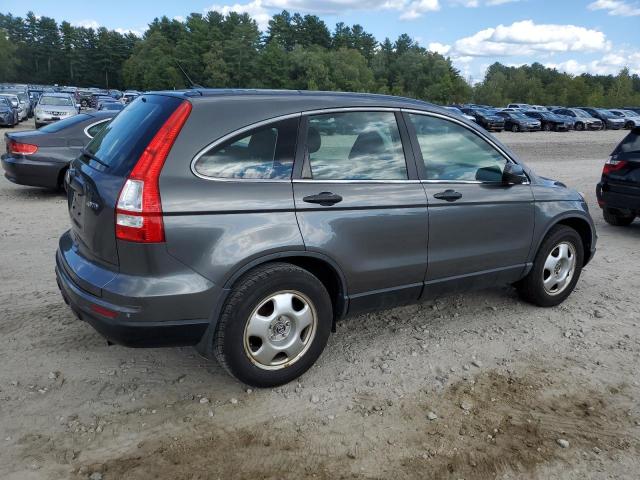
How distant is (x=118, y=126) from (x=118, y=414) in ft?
5.85

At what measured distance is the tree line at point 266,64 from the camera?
9450cm

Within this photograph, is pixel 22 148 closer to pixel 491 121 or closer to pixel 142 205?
pixel 142 205

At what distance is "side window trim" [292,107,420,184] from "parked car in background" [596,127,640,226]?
16.5 feet

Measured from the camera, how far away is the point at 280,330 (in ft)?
11.3

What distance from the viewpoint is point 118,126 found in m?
3.59

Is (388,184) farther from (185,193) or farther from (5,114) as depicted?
(5,114)

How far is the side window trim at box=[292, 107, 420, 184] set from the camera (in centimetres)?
343

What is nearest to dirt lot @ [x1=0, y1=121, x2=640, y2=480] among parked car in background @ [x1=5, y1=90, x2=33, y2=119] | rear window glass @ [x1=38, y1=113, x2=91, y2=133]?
rear window glass @ [x1=38, y1=113, x2=91, y2=133]

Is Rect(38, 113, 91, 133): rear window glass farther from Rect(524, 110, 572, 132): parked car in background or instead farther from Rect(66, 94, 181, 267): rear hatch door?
Rect(524, 110, 572, 132): parked car in background

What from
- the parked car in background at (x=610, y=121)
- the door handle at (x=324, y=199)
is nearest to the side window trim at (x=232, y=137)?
the door handle at (x=324, y=199)

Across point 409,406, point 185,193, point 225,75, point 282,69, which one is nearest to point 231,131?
point 185,193

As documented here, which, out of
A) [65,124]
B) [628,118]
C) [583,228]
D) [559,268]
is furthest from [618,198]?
[628,118]

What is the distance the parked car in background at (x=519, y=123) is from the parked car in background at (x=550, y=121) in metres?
1.60

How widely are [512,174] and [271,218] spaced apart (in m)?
2.05
